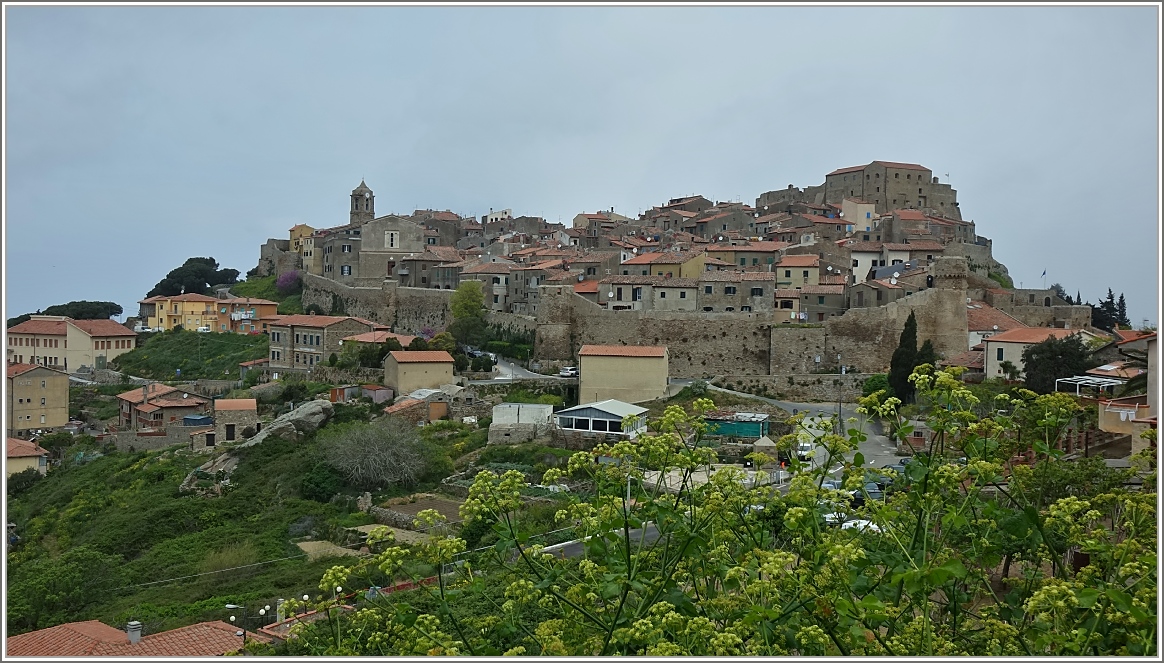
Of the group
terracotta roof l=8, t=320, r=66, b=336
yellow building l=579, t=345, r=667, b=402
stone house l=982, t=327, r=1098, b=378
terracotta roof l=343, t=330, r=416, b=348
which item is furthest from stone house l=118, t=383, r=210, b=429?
stone house l=982, t=327, r=1098, b=378

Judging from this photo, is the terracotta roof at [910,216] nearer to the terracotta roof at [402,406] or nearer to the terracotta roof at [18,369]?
the terracotta roof at [402,406]

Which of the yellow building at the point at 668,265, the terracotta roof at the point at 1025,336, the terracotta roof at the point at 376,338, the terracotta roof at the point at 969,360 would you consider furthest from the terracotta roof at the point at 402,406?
the terracotta roof at the point at 1025,336

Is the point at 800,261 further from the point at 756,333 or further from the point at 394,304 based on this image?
the point at 394,304

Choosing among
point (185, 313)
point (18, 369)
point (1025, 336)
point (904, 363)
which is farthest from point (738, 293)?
point (185, 313)

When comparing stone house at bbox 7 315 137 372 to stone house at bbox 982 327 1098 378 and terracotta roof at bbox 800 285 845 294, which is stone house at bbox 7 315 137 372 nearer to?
terracotta roof at bbox 800 285 845 294

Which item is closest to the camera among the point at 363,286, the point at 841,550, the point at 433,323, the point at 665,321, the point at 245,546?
the point at 841,550

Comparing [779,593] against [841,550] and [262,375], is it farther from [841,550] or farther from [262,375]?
[262,375]

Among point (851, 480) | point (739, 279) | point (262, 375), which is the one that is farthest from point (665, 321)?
point (851, 480)
